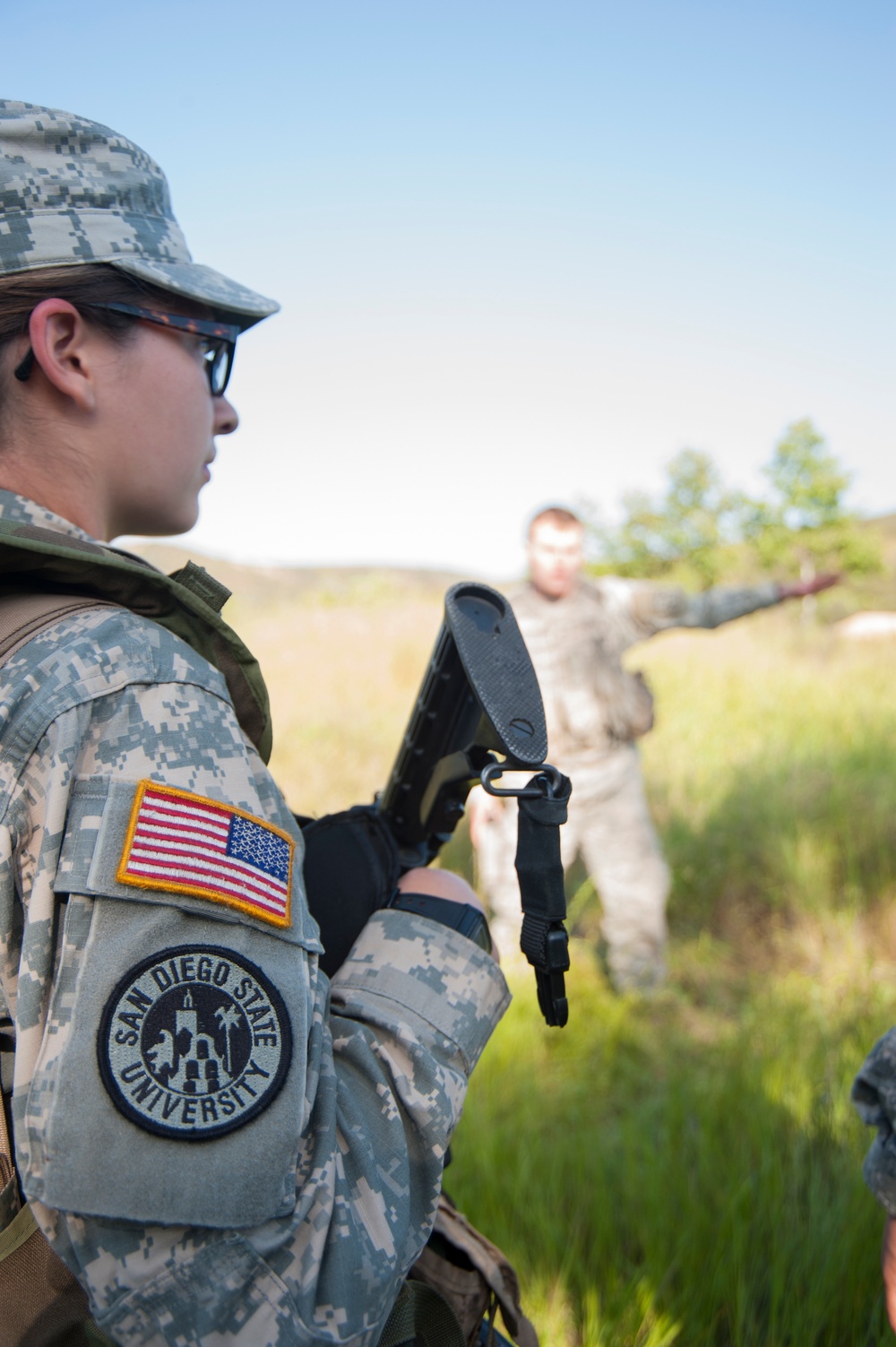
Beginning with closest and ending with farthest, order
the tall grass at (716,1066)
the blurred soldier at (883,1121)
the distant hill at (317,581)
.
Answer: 1. the blurred soldier at (883,1121)
2. the tall grass at (716,1066)
3. the distant hill at (317,581)

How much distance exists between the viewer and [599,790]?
407 centimetres

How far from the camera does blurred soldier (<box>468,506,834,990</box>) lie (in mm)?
4027

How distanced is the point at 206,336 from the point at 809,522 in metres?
25.4

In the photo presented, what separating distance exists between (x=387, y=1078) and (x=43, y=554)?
0.60 meters

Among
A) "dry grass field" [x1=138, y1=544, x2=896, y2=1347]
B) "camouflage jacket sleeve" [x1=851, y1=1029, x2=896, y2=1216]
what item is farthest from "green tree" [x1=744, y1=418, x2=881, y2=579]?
"camouflage jacket sleeve" [x1=851, y1=1029, x2=896, y2=1216]

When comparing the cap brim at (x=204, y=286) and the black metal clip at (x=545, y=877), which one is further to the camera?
the cap brim at (x=204, y=286)

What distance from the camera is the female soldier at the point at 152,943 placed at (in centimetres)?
71

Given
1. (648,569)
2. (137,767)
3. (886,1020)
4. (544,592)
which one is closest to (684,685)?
(544,592)

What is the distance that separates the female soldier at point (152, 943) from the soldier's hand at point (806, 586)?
391 centimetres

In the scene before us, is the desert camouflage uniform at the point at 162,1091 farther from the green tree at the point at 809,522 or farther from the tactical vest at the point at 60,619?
the green tree at the point at 809,522

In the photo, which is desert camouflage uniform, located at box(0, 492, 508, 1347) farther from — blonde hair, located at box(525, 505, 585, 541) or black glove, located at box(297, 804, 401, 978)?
blonde hair, located at box(525, 505, 585, 541)

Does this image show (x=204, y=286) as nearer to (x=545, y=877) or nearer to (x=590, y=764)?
(x=545, y=877)

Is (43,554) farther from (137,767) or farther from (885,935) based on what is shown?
(885,935)

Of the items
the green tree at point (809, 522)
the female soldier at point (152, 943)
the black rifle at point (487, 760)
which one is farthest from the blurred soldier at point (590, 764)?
the green tree at point (809, 522)
